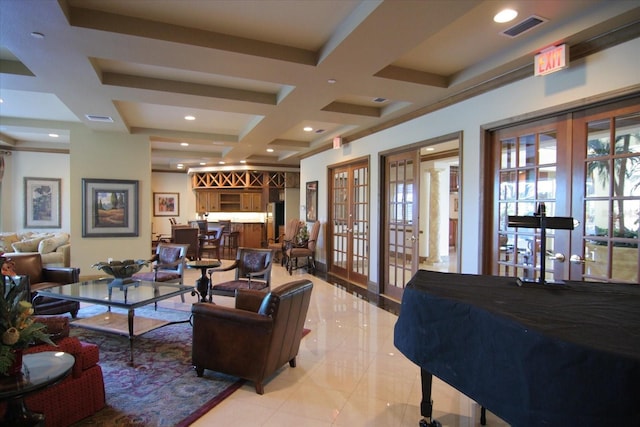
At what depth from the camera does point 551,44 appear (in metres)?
2.89

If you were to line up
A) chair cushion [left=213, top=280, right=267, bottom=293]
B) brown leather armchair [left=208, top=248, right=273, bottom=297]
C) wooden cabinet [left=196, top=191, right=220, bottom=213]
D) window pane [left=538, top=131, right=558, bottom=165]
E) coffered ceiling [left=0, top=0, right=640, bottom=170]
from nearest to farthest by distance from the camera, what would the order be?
coffered ceiling [left=0, top=0, right=640, bottom=170] → window pane [left=538, top=131, right=558, bottom=165] → chair cushion [left=213, top=280, right=267, bottom=293] → brown leather armchair [left=208, top=248, right=273, bottom=297] → wooden cabinet [left=196, top=191, right=220, bottom=213]

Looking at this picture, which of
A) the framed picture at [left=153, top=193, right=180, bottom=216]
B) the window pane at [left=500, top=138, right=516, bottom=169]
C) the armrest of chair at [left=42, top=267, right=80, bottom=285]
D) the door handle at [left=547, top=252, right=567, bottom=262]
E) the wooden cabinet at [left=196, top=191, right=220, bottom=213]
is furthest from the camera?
the framed picture at [left=153, top=193, right=180, bottom=216]

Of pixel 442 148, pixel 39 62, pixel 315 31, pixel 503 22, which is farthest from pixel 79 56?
pixel 442 148

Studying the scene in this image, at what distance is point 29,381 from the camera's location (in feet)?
5.49

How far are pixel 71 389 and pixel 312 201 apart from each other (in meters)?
6.64

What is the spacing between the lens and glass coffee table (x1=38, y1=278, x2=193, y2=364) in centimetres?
338

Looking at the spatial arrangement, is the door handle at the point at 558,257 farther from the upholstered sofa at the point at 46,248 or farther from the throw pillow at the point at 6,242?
the throw pillow at the point at 6,242

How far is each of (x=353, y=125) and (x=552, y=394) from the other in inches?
206

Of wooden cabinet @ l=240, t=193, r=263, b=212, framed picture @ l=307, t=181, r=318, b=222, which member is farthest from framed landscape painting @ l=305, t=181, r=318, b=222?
wooden cabinet @ l=240, t=193, r=263, b=212

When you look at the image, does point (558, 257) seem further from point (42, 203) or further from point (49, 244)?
point (42, 203)

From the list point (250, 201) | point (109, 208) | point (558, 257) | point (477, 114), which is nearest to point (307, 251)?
point (109, 208)

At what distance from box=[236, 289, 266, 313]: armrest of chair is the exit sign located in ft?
10.0

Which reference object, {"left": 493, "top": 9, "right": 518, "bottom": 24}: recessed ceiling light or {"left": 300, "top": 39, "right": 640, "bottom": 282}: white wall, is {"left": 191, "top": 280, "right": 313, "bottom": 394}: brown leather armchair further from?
{"left": 493, "top": 9, "right": 518, "bottom": 24}: recessed ceiling light

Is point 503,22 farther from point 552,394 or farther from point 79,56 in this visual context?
point 79,56
